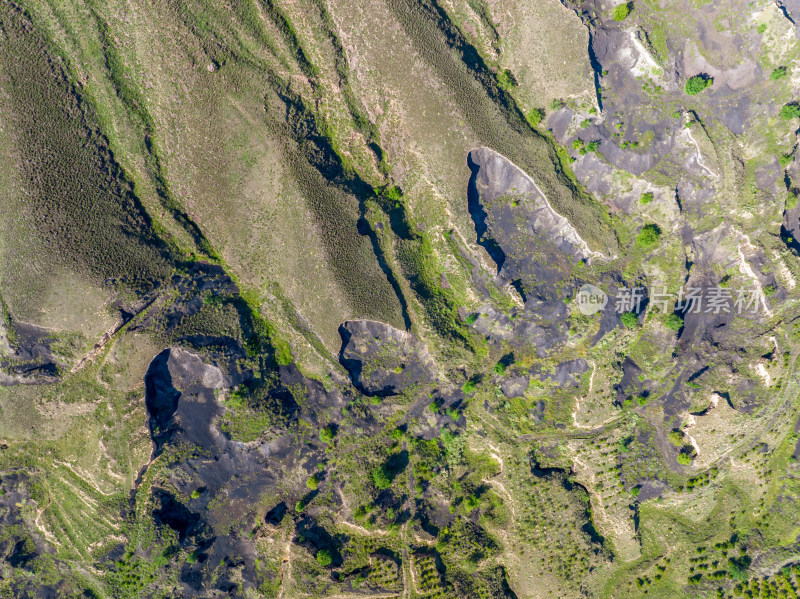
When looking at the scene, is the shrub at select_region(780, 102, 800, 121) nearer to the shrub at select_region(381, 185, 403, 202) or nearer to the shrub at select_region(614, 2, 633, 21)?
the shrub at select_region(614, 2, 633, 21)

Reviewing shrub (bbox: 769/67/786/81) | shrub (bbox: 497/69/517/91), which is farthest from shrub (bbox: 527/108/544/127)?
shrub (bbox: 769/67/786/81)

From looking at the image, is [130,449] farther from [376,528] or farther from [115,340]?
[376,528]

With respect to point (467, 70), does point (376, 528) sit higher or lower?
lower

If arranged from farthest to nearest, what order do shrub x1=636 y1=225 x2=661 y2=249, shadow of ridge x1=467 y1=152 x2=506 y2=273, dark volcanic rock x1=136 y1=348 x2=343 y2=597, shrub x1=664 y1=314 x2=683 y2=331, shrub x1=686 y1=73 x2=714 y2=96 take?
shrub x1=664 y1=314 x2=683 y2=331, shrub x1=636 y1=225 x2=661 y2=249, shadow of ridge x1=467 y1=152 x2=506 y2=273, shrub x1=686 y1=73 x2=714 y2=96, dark volcanic rock x1=136 y1=348 x2=343 y2=597

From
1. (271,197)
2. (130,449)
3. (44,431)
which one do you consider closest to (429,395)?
(271,197)

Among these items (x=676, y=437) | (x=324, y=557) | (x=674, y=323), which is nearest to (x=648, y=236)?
(x=674, y=323)

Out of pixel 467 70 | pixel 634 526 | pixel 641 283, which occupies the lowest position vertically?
pixel 634 526
